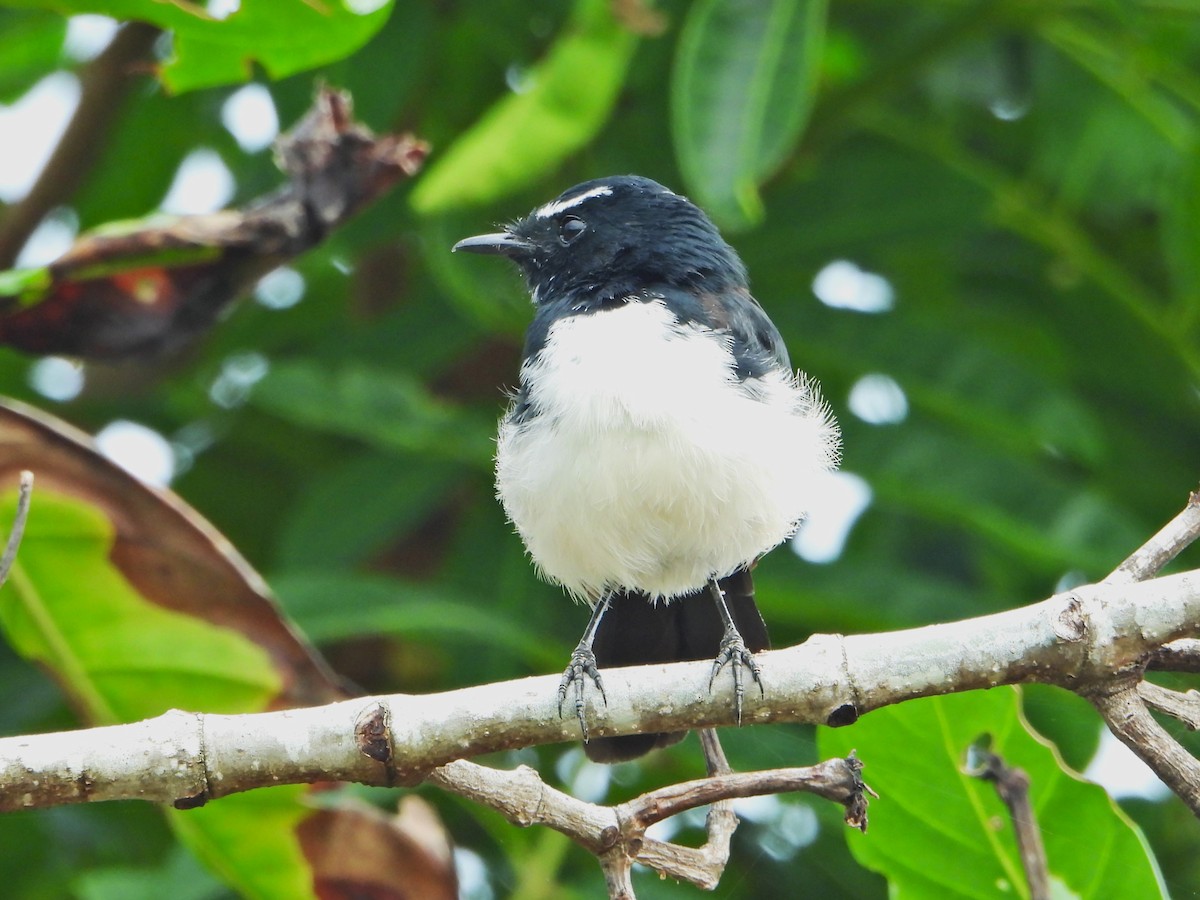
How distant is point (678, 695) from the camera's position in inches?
101

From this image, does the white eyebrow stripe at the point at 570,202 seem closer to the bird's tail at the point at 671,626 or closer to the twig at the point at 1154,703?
the bird's tail at the point at 671,626

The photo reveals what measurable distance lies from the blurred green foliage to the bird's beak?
96 mm

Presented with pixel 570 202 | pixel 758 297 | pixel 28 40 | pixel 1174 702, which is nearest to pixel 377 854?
pixel 1174 702

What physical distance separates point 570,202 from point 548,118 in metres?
0.51

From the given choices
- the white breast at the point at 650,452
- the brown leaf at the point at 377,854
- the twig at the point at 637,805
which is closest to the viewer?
the twig at the point at 637,805

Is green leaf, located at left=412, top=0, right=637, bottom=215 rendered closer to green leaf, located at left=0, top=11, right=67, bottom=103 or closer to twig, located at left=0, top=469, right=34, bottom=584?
twig, located at left=0, top=469, right=34, bottom=584

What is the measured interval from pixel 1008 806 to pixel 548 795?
0.87m

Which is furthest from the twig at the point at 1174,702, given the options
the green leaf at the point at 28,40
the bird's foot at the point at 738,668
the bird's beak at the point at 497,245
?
the green leaf at the point at 28,40

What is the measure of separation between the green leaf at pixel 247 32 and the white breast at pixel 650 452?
0.87 meters

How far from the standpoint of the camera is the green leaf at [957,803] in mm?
2865

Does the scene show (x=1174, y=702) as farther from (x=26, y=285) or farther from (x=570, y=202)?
(x=26, y=285)

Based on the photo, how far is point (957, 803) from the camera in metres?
2.96

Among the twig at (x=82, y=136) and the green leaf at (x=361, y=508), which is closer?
the green leaf at (x=361, y=508)

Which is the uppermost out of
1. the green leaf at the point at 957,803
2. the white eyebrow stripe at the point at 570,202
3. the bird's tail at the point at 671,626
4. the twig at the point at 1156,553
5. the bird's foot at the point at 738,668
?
the twig at the point at 1156,553
